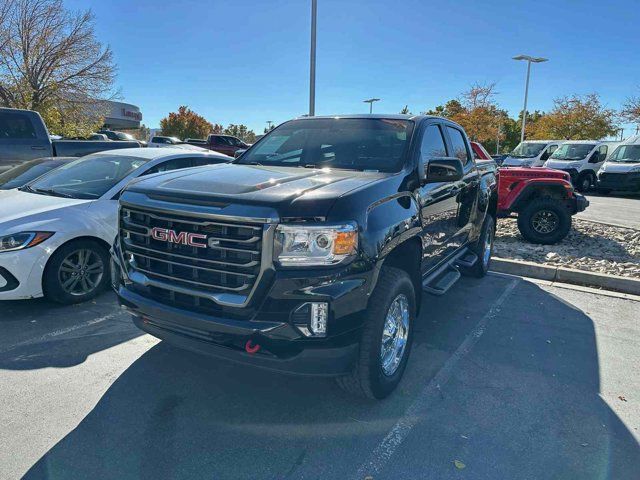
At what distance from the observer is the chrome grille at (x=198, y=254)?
8.45ft

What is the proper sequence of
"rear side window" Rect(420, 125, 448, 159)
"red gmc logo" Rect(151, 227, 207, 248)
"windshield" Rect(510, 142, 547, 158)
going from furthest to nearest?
"windshield" Rect(510, 142, 547, 158) < "rear side window" Rect(420, 125, 448, 159) < "red gmc logo" Rect(151, 227, 207, 248)

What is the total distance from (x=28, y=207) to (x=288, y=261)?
3560 mm

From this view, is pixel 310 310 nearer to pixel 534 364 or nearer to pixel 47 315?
pixel 534 364

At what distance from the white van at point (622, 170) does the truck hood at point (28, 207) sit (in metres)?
18.9

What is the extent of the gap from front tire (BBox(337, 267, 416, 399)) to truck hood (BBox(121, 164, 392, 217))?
0.68 m

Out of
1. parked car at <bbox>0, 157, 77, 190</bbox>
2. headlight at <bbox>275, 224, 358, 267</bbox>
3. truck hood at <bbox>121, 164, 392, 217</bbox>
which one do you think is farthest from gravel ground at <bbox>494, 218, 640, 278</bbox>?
parked car at <bbox>0, 157, 77, 190</bbox>

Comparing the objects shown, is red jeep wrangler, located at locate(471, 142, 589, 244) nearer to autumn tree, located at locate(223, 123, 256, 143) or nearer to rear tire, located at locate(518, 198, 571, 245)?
rear tire, located at locate(518, 198, 571, 245)

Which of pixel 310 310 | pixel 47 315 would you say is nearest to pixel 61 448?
pixel 310 310

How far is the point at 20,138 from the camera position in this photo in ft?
29.6

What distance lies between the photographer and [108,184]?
519 centimetres

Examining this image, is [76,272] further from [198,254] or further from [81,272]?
[198,254]

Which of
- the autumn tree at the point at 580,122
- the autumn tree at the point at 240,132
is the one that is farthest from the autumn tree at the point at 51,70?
the autumn tree at the point at 240,132

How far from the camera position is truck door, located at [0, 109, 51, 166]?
8.87m

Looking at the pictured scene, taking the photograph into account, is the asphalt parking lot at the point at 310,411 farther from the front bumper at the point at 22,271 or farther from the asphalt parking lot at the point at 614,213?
the asphalt parking lot at the point at 614,213
